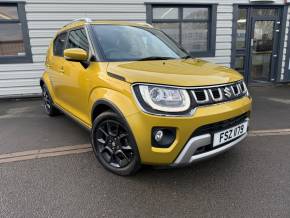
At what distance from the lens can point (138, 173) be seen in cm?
306

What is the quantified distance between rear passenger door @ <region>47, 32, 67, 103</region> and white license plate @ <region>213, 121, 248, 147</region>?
2.63 metres

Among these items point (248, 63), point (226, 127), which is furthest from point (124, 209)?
point (248, 63)

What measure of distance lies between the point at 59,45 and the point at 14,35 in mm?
3254

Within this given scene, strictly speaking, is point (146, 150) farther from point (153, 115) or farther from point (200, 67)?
point (200, 67)

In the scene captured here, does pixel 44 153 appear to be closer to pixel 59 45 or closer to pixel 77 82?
pixel 77 82

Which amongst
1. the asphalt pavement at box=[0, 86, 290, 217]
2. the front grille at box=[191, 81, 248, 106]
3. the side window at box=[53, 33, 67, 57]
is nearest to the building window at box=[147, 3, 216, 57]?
the side window at box=[53, 33, 67, 57]

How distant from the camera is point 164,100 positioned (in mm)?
2445

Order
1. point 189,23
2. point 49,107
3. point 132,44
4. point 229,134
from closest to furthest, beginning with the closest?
point 229,134 < point 132,44 < point 49,107 < point 189,23

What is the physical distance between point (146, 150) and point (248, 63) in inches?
284

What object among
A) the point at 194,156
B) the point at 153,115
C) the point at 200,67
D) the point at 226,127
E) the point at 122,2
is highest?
the point at 122,2

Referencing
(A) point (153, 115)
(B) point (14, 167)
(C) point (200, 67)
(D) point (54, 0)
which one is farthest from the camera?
(D) point (54, 0)

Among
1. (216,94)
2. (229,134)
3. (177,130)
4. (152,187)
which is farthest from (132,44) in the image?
(152,187)

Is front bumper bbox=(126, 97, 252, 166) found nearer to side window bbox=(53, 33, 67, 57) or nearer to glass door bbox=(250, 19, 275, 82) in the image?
side window bbox=(53, 33, 67, 57)

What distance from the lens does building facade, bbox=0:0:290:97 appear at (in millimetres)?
6949
